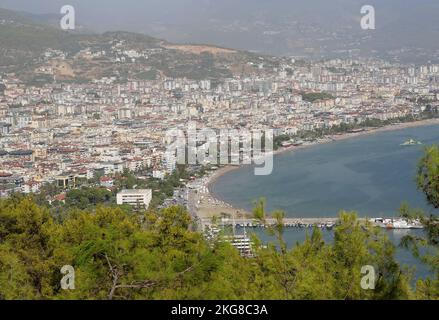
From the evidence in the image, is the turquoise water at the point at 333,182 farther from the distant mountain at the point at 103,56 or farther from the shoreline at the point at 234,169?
the distant mountain at the point at 103,56

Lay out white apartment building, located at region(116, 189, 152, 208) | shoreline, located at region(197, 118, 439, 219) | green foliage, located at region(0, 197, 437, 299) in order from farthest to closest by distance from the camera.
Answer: white apartment building, located at region(116, 189, 152, 208)
shoreline, located at region(197, 118, 439, 219)
green foliage, located at region(0, 197, 437, 299)

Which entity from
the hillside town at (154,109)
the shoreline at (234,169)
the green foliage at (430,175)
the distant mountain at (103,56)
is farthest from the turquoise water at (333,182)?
the distant mountain at (103,56)

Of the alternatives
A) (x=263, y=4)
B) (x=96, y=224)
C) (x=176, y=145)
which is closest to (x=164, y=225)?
(x=96, y=224)

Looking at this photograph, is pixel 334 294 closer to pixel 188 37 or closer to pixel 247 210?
pixel 247 210

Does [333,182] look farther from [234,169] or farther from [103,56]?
[103,56]

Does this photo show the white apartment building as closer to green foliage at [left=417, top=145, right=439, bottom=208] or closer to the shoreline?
the shoreline

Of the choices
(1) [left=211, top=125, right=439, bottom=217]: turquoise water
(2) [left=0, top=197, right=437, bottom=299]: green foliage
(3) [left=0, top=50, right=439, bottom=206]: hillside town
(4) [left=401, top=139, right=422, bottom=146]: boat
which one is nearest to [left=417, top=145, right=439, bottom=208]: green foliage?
(2) [left=0, top=197, right=437, bottom=299]: green foliage

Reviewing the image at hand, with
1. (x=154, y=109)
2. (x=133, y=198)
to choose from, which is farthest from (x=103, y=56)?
(x=133, y=198)
